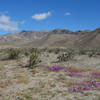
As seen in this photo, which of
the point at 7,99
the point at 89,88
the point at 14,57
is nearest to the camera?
the point at 7,99

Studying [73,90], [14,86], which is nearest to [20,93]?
[14,86]

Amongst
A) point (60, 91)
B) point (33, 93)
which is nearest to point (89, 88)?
point (60, 91)

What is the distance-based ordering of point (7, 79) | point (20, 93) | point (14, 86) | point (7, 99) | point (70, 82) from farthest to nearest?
point (7, 79)
point (70, 82)
point (14, 86)
point (20, 93)
point (7, 99)

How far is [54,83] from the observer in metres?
9.75

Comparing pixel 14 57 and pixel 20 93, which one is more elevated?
pixel 14 57

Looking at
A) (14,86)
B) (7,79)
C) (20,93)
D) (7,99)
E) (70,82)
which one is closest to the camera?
Result: (7,99)

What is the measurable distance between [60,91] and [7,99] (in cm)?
303

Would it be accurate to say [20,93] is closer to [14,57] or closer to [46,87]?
[46,87]

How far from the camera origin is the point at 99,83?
9445mm

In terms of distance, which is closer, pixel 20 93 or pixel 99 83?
pixel 20 93

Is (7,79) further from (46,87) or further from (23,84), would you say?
(46,87)

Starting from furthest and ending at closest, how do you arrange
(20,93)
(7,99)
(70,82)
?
(70,82) → (20,93) → (7,99)

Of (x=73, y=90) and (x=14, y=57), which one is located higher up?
(x=14, y=57)

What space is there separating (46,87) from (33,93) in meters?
1.17
